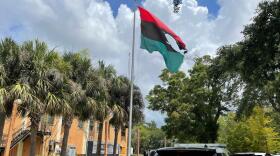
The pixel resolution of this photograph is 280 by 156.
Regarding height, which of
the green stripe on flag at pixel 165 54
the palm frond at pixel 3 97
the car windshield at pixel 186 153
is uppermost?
the green stripe on flag at pixel 165 54

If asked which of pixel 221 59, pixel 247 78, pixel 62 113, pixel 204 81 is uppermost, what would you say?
pixel 204 81

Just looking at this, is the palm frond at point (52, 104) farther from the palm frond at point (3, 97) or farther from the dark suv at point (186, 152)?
the dark suv at point (186, 152)

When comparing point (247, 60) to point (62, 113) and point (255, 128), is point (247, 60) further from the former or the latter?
point (255, 128)

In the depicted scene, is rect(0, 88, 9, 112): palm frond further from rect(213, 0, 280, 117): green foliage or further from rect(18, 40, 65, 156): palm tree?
rect(213, 0, 280, 117): green foliage

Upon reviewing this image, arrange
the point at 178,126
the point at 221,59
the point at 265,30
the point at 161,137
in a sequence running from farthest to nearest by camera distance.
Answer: the point at 161,137
the point at 178,126
the point at 221,59
the point at 265,30

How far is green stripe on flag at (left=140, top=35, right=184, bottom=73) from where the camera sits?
608 inches

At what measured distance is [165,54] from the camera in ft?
51.1

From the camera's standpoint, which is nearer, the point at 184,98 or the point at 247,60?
the point at 247,60

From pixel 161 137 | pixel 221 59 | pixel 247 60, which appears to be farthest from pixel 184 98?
pixel 161 137

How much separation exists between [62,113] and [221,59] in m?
11.2

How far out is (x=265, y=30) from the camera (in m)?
23.0

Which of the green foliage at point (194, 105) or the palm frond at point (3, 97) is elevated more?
the green foliage at point (194, 105)

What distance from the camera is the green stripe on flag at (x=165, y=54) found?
15.4 metres

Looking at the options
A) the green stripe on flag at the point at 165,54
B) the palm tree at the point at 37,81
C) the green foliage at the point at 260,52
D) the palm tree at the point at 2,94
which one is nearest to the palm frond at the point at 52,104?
the palm tree at the point at 37,81
